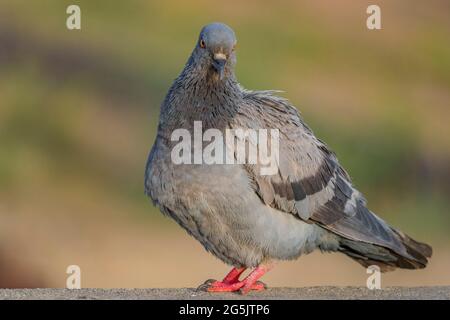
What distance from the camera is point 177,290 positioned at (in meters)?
11.5

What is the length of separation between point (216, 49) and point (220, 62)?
0.13m

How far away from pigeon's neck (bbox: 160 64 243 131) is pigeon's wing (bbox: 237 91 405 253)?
0.59 ft

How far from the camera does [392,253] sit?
11.9 meters

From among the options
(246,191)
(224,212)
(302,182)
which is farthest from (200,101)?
(302,182)

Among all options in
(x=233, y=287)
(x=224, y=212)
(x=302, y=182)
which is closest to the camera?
(x=224, y=212)

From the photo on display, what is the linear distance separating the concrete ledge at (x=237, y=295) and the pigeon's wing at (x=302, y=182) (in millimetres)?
547

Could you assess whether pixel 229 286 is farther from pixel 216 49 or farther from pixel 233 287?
pixel 216 49

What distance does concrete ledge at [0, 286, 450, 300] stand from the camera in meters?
11.0

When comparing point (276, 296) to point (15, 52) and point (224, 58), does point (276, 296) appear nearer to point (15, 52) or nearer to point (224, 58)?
point (224, 58)

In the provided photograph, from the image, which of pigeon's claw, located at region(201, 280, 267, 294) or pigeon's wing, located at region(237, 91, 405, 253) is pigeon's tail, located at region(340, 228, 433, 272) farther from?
pigeon's claw, located at region(201, 280, 267, 294)

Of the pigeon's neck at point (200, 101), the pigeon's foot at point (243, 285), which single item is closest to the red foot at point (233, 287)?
the pigeon's foot at point (243, 285)

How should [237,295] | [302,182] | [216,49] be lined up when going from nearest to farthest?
[216,49] → [237,295] → [302,182]

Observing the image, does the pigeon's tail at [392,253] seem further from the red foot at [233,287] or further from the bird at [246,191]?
the red foot at [233,287]

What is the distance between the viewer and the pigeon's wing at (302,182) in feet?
36.9
